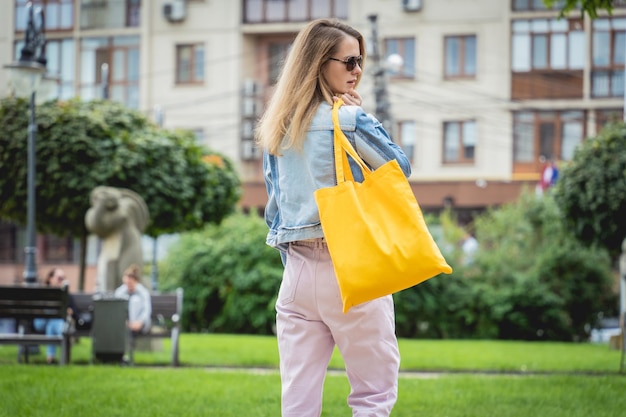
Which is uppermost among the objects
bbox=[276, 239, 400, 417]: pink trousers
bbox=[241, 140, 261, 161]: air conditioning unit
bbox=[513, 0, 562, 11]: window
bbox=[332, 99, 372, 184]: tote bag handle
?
bbox=[513, 0, 562, 11]: window

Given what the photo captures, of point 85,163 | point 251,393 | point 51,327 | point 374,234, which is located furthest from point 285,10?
point 374,234

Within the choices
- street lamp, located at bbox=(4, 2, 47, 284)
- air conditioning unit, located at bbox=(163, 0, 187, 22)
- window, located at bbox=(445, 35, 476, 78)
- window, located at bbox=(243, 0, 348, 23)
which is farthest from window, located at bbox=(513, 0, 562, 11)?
street lamp, located at bbox=(4, 2, 47, 284)

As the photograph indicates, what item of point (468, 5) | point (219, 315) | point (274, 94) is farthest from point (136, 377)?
point (468, 5)

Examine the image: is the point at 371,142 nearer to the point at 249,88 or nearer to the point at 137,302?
the point at 137,302

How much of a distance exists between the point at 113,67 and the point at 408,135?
1246cm

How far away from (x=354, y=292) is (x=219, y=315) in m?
22.7

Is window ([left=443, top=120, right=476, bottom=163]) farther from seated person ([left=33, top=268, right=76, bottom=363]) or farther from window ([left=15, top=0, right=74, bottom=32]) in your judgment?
seated person ([left=33, top=268, right=76, bottom=363])

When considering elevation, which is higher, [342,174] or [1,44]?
[1,44]

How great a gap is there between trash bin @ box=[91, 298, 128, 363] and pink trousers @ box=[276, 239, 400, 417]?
8915 millimetres

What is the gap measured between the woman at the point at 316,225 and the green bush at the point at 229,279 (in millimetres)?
20494

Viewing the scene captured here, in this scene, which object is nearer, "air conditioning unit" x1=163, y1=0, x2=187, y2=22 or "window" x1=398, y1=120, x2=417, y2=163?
"window" x1=398, y1=120, x2=417, y2=163

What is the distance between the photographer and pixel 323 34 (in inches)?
186

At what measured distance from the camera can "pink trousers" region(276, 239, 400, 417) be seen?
14.9 ft

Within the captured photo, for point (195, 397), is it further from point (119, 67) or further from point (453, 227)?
point (119, 67)
